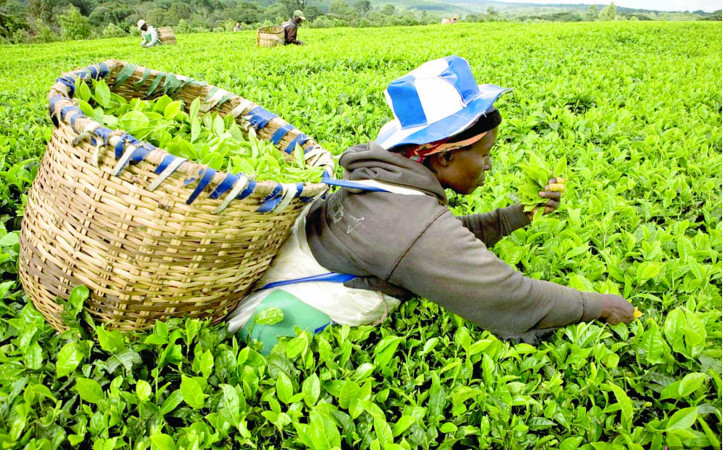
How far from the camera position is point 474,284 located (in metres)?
1.49

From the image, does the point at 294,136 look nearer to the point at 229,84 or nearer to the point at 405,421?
the point at 405,421

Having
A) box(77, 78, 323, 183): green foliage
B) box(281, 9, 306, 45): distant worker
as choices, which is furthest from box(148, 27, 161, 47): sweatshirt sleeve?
box(77, 78, 323, 183): green foliage

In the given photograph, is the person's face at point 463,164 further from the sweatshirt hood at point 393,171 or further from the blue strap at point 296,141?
the blue strap at point 296,141

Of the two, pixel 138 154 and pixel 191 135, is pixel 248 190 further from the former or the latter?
pixel 191 135

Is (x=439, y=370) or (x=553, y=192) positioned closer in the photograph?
(x=439, y=370)

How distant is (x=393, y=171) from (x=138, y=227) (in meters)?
0.79

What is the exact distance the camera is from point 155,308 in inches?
61.1

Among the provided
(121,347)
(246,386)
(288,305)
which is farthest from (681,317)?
(121,347)

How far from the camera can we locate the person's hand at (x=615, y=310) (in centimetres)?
166

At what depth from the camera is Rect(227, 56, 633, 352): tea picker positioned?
1.50 m

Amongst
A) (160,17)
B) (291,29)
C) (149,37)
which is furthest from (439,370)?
(160,17)

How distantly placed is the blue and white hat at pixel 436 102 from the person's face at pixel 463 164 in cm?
12

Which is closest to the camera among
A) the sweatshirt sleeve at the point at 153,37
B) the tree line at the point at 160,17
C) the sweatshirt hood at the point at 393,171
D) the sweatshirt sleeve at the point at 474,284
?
the sweatshirt sleeve at the point at 474,284

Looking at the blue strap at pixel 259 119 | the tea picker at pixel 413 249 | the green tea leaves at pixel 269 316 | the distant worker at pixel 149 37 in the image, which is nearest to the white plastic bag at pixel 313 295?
the tea picker at pixel 413 249
